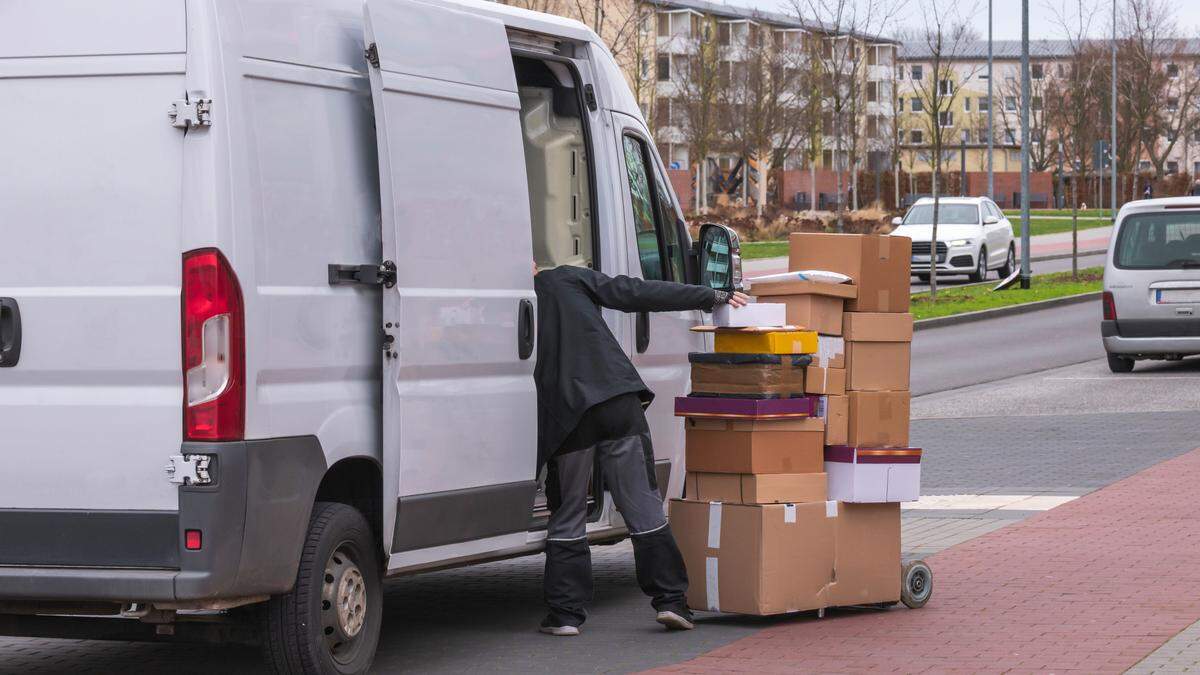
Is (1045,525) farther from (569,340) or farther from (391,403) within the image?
(391,403)

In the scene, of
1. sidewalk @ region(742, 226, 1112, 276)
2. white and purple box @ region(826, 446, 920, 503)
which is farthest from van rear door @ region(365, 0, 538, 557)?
sidewalk @ region(742, 226, 1112, 276)

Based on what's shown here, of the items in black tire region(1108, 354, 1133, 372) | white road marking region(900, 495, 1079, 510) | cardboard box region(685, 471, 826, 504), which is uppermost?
cardboard box region(685, 471, 826, 504)

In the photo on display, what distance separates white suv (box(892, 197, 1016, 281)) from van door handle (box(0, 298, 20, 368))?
30.9 m

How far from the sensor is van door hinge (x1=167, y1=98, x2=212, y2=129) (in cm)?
606

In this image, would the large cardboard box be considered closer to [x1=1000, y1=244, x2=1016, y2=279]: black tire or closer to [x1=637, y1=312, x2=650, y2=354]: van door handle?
[x1=637, y1=312, x2=650, y2=354]: van door handle

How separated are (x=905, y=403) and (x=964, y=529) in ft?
10.2

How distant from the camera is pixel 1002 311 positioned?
30281 mm

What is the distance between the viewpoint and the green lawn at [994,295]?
98.9 feet

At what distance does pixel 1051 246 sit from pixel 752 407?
146 feet

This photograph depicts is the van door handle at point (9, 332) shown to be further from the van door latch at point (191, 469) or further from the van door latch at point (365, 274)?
the van door latch at point (365, 274)

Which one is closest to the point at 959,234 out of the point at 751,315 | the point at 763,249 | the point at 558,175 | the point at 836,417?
the point at 763,249

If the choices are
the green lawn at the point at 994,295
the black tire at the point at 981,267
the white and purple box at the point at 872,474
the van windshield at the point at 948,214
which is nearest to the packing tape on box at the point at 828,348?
the white and purple box at the point at 872,474

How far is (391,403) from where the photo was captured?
Answer: 22.1ft

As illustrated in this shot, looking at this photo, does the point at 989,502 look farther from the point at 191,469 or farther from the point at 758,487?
the point at 191,469
